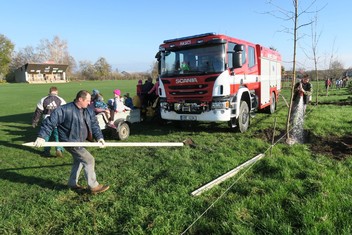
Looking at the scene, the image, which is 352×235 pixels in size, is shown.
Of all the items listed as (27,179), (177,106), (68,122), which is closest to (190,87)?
(177,106)

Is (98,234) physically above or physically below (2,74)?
below

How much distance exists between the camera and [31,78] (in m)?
81.8

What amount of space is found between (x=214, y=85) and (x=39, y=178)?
193 inches

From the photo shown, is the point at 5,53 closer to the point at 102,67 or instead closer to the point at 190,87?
the point at 102,67

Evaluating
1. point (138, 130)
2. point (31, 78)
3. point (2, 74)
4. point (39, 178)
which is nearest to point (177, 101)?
point (138, 130)

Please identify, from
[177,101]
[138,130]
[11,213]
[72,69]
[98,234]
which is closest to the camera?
[98,234]

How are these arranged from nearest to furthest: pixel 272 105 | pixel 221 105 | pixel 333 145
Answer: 1. pixel 333 145
2. pixel 221 105
3. pixel 272 105

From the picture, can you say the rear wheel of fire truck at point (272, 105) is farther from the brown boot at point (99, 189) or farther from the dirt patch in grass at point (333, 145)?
the brown boot at point (99, 189)

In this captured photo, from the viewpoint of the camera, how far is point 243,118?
897 centimetres

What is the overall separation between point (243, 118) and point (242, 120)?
0.35 feet

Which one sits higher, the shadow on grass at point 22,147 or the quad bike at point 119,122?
the quad bike at point 119,122

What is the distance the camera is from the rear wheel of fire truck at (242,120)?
8.77 m

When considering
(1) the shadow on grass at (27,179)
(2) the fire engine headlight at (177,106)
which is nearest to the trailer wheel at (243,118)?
(2) the fire engine headlight at (177,106)

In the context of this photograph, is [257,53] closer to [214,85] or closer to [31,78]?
[214,85]
